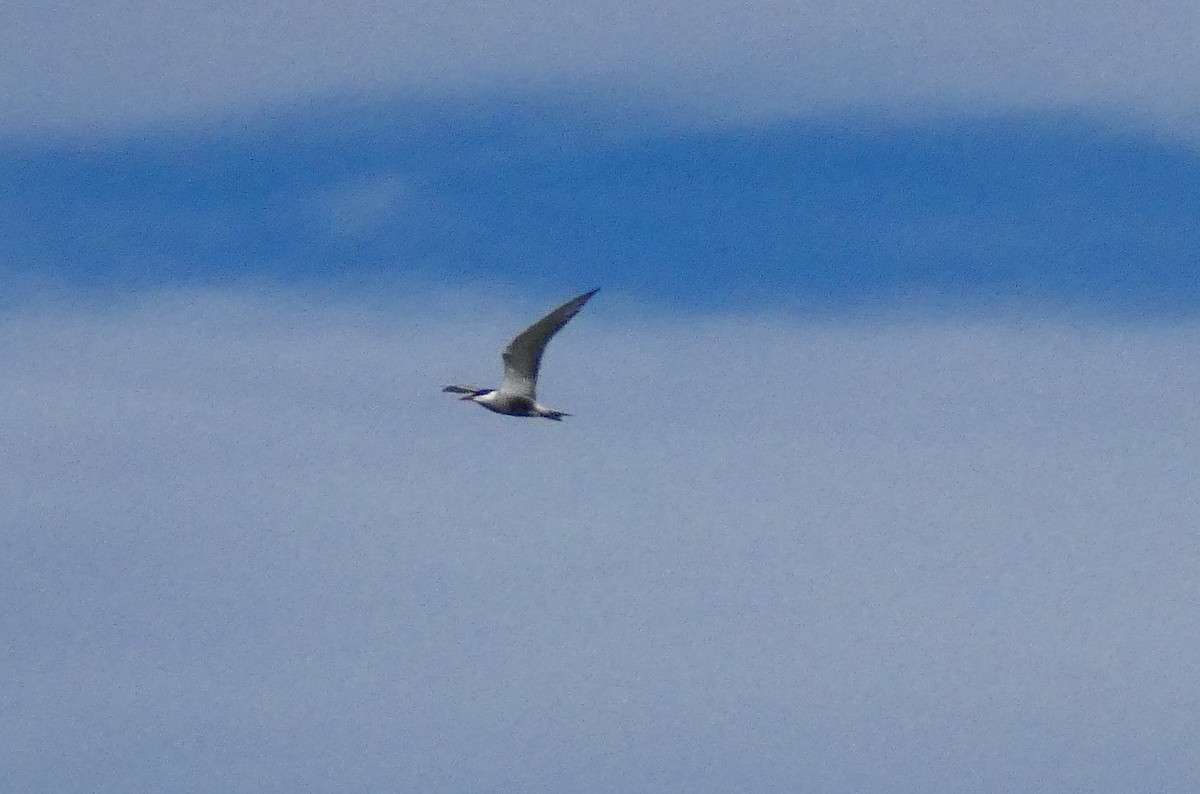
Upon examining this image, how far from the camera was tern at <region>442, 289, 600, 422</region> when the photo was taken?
73625 mm

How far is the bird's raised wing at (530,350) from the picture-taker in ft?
235

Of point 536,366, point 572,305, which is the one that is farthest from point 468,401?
point 572,305

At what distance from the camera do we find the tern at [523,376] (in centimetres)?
7362

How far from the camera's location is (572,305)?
71.2m

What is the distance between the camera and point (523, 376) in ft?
251

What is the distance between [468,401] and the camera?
79625 mm

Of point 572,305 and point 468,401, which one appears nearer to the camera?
point 572,305

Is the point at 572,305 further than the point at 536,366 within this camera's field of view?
No

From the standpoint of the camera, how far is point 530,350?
75312mm

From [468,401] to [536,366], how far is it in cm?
441

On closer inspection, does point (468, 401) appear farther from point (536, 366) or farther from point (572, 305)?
point (572, 305)

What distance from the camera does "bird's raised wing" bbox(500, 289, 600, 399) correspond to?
7175cm

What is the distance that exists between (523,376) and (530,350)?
5.05ft
